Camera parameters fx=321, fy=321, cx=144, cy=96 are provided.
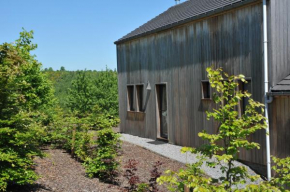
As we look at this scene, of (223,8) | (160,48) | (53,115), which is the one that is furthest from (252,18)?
(53,115)

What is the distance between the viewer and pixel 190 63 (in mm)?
11977

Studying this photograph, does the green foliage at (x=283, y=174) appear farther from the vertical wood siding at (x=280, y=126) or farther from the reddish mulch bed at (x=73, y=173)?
the vertical wood siding at (x=280, y=126)

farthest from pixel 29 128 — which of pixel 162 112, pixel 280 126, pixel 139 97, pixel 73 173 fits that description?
pixel 139 97

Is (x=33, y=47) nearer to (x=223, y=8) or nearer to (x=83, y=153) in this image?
(x=83, y=153)

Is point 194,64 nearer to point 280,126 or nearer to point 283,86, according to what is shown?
point 283,86

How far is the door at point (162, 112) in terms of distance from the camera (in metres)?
14.1

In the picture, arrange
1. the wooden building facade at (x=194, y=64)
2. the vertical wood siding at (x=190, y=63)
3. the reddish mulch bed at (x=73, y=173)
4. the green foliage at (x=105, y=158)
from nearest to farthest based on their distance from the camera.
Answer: the reddish mulch bed at (x=73, y=173), the green foliage at (x=105, y=158), the wooden building facade at (x=194, y=64), the vertical wood siding at (x=190, y=63)

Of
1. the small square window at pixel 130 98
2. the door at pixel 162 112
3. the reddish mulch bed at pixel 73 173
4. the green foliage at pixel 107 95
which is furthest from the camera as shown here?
the green foliage at pixel 107 95

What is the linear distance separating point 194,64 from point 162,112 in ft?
10.9

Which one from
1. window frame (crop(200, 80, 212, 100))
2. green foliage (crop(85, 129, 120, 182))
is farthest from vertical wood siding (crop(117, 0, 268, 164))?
green foliage (crop(85, 129, 120, 182))

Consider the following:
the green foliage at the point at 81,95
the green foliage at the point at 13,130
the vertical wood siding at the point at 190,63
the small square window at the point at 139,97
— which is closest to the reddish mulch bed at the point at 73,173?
the green foliage at the point at 13,130

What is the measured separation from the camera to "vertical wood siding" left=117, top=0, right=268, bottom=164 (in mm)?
9273

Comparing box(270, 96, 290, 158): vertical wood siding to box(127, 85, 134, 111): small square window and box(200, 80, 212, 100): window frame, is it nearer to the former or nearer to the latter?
box(200, 80, 212, 100): window frame

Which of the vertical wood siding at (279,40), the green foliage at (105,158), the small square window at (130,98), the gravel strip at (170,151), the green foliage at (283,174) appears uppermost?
the vertical wood siding at (279,40)
